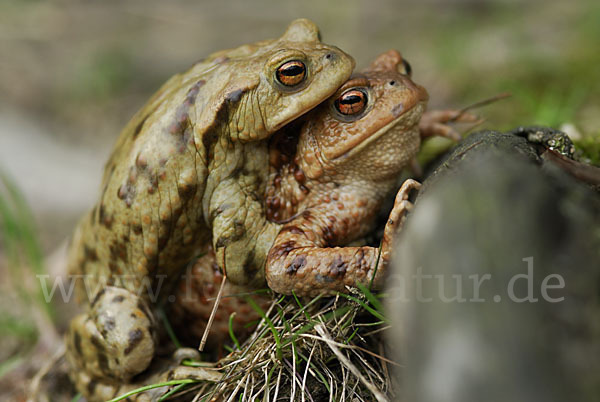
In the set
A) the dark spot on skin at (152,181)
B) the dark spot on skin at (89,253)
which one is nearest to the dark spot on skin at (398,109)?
the dark spot on skin at (152,181)

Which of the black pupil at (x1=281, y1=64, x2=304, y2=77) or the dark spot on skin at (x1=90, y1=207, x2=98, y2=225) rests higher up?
the black pupil at (x1=281, y1=64, x2=304, y2=77)

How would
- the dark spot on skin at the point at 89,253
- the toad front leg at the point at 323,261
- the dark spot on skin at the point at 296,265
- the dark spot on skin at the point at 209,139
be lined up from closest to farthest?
the toad front leg at the point at 323,261
the dark spot on skin at the point at 296,265
the dark spot on skin at the point at 209,139
the dark spot on skin at the point at 89,253

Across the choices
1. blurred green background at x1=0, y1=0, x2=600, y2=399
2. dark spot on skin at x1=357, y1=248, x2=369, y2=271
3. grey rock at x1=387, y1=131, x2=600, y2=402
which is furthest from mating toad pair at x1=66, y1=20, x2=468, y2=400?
blurred green background at x1=0, y1=0, x2=600, y2=399

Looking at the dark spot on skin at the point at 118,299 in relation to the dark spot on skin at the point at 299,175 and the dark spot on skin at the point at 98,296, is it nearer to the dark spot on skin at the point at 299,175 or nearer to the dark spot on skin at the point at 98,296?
the dark spot on skin at the point at 98,296

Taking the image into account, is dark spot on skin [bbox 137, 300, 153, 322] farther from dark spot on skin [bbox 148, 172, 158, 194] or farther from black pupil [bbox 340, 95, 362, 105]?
black pupil [bbox 340, 95, 362, 105]

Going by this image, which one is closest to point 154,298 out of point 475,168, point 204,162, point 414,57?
point 204,162

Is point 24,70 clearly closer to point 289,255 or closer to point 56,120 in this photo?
point 56,120
